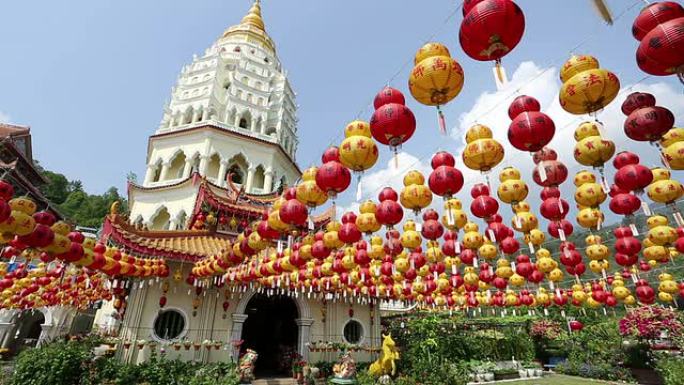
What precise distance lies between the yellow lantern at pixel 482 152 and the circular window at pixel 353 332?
12427 mm

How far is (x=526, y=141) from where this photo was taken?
4062 millimetres

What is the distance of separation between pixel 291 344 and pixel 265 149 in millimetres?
11550

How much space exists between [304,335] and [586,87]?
520 inches

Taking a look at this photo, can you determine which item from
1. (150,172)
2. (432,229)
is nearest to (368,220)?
(432,229)

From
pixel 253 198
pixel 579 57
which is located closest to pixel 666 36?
pixel 579 57

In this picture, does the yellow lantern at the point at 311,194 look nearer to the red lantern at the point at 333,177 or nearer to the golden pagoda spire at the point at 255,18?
the red lantern at the point at 333,177

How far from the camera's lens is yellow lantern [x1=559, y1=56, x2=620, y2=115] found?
12.2ft

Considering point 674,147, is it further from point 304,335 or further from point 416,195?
point 304,335

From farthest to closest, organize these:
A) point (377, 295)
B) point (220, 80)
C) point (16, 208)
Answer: point (220, 80), point (377, 295), point (16, 208)

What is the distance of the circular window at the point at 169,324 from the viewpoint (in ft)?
36.9

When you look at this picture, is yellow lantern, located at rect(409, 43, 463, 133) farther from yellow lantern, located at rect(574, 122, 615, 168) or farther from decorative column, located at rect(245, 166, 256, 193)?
decorative column, located at rect(245, 166, 256, 193)

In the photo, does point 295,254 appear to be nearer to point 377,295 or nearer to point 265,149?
→ point 377,295

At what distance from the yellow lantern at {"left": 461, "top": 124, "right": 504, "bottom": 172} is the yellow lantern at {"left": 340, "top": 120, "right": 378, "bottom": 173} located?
4.63 feet

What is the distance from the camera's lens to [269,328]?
17.5 meters
